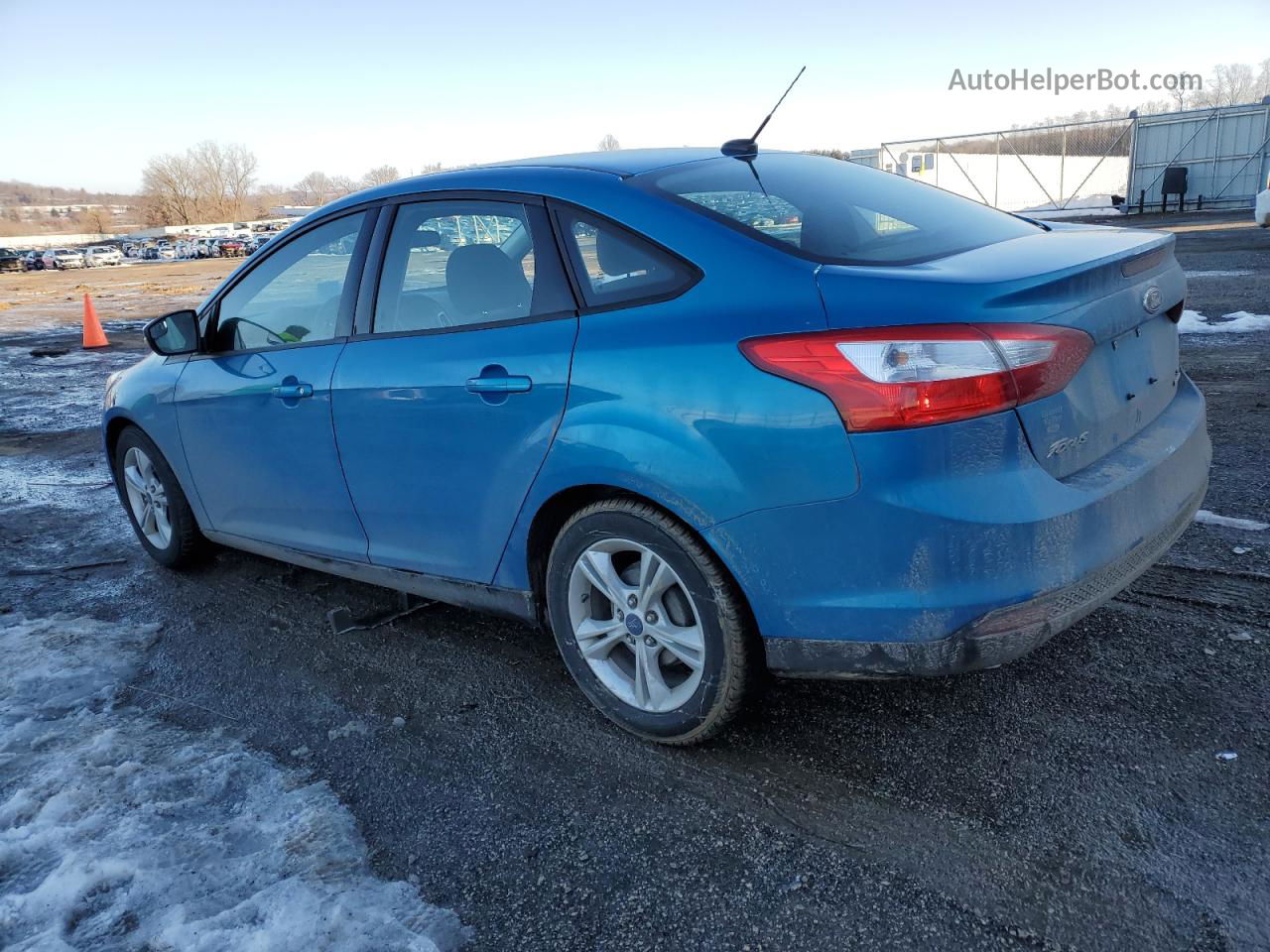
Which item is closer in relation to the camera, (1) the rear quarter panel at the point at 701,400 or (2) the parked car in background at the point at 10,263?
(1) the rear quarter panel at the point at 701,400

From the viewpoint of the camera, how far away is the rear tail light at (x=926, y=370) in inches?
84.9

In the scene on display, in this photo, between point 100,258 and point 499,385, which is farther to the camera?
point 100,258

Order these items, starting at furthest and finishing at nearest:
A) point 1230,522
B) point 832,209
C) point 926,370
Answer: point 1230,522 < point 832,209 < point 926,370

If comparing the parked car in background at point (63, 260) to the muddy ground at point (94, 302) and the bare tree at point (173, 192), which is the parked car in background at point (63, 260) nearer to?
the muddy ground at point (94, 302)

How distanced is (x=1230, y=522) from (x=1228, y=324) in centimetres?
567

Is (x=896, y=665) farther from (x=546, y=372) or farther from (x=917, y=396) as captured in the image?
(x=546, y=372)

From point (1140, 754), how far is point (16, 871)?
2.92 meters

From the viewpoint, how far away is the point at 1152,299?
8.75 ft

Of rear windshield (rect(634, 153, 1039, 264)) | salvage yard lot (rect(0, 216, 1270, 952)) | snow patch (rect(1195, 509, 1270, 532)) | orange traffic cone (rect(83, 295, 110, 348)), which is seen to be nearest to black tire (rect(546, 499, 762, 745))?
salvage yard lot (rect(0, 216, 1270, 952))

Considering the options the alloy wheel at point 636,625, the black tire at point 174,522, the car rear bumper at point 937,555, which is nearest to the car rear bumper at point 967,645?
the car rear bumper at point 937,555

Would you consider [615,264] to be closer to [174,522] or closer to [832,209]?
[832,209]

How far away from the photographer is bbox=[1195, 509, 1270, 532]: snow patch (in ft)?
12.9

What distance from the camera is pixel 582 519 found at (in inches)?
107

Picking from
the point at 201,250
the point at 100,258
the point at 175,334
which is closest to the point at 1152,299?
the point at 175,334
